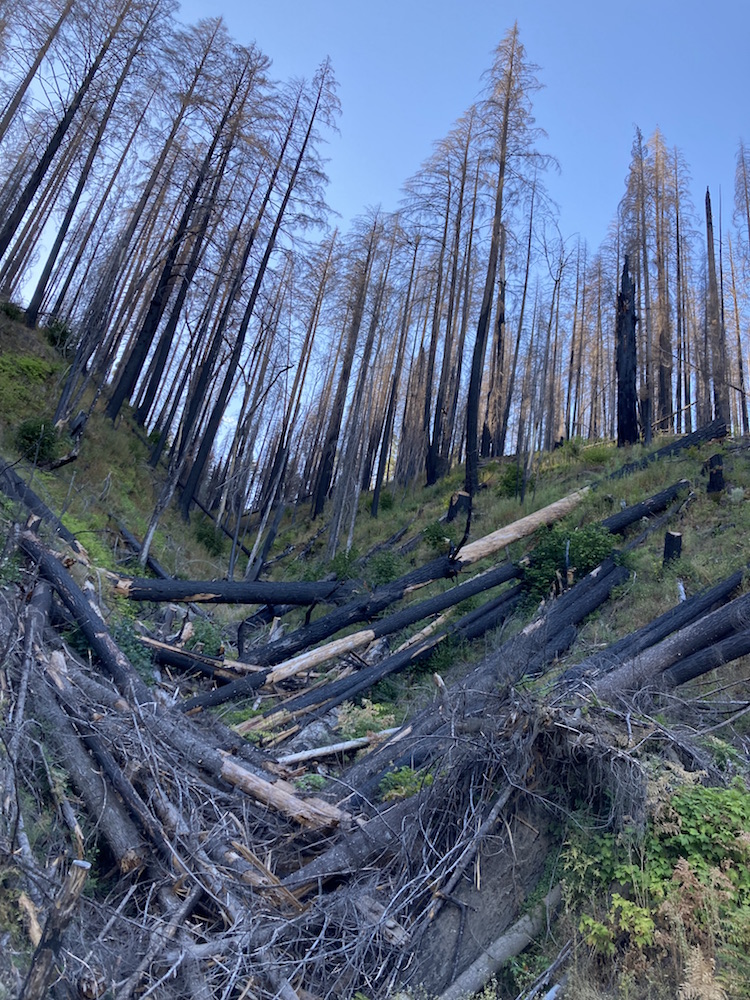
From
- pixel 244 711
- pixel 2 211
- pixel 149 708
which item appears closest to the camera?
pixel 149 708

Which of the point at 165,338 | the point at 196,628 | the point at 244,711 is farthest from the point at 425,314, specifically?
the point at 244,711

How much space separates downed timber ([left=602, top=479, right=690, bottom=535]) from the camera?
10.8m

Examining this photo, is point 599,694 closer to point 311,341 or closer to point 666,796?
point 666,796

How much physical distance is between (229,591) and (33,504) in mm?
2863

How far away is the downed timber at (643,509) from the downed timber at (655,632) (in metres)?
3.33

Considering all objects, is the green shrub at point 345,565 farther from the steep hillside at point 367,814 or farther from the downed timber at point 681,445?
the downed timber at point 681,445

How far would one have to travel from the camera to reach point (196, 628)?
29.7 ft

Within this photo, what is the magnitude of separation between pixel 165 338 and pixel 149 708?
48.8 feet

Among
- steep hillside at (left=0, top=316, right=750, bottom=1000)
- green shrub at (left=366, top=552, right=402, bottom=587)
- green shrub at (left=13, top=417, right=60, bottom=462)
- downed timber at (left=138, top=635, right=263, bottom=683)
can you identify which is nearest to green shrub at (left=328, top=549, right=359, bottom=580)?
green shrub at (left=366, top=552, right=402, bottom=587)

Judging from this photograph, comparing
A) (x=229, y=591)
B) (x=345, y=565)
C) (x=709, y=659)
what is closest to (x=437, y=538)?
(x=345, y=565)

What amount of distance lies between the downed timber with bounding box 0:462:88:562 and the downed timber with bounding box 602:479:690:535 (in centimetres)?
824

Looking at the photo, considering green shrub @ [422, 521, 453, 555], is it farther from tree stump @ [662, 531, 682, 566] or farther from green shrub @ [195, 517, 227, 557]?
green shrub @ [195, 517, 227, 557]

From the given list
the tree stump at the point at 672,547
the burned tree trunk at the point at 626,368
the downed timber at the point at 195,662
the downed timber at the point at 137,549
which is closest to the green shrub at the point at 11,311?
the downed timber at the point at 137,549

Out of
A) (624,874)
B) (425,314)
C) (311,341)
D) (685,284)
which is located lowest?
(624,874)
